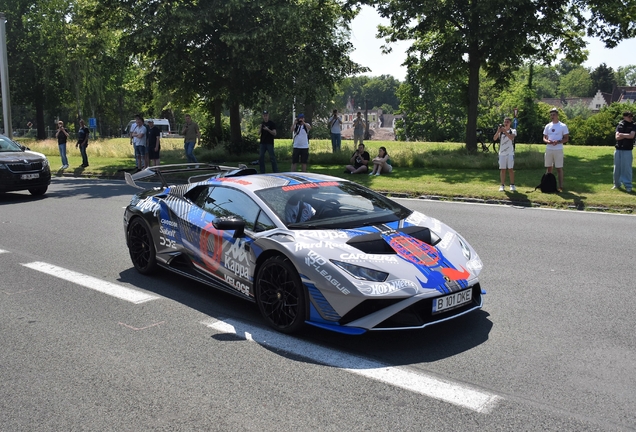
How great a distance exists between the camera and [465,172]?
62.5 ft

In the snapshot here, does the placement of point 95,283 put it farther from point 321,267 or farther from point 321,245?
point 321,267

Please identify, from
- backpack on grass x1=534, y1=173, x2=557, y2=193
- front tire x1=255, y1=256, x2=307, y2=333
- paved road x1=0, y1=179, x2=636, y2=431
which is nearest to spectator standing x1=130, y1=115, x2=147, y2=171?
backpack on grass x1=534, y1=173, x2=557, y2=193

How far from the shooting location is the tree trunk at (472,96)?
2397cm

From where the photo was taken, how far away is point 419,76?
27.4 meters

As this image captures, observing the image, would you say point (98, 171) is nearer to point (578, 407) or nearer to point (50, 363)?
point (50, 363)

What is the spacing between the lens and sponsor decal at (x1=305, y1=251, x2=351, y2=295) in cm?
475

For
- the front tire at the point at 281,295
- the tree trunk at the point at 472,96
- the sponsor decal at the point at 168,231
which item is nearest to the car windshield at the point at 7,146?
the sponsor decal at the point at 168,231

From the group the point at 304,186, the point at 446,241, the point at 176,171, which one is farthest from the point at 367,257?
the point at 176,171

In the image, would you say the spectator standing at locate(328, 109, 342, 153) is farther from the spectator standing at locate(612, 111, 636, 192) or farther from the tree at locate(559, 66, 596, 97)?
the tree at locate(559, 66, 596, 97)

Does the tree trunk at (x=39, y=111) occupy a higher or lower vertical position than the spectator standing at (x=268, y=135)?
higher

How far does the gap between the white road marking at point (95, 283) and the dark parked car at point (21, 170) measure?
806 centimetres

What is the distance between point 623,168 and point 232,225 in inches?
462

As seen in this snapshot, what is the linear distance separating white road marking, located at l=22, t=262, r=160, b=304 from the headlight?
258cm

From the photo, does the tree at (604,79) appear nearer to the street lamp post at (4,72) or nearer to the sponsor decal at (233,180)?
the street lamp post at (4,72)
